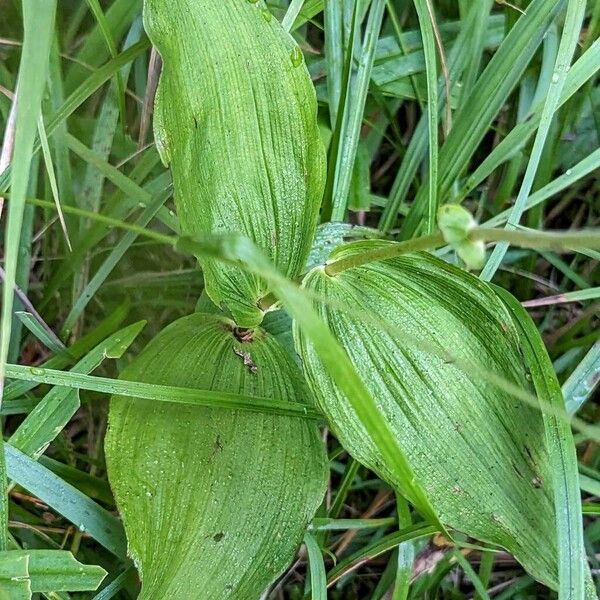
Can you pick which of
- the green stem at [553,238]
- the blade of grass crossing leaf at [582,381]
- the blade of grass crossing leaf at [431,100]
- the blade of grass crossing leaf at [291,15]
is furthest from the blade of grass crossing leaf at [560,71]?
the green stem at [553,238]

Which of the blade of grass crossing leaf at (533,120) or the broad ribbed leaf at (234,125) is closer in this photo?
the broad ribbed leaf at (234,125)

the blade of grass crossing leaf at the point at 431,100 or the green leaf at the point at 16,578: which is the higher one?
the blade of grass crossing leaf at the point at 431,100

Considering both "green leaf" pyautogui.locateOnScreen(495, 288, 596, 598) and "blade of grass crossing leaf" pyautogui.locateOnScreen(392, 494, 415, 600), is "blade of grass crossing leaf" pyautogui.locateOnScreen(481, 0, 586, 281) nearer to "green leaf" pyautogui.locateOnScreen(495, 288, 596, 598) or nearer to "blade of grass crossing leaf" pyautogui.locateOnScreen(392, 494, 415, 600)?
"green leaf" pyautogui.locateOnScreen(495, 288, 596, 598)

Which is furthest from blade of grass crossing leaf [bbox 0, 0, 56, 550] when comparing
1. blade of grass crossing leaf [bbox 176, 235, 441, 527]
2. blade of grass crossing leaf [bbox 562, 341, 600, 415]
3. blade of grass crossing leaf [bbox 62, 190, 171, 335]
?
blade of grass crossing leaf [bbox 562, 341, 600, 415]

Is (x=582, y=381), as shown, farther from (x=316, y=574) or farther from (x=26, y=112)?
(x=26, y=112)

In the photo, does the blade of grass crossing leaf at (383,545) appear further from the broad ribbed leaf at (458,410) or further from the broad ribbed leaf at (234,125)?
the broad ribbed leaf at (234,125)

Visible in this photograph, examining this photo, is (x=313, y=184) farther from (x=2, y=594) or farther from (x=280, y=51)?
(x=2, y=594)
